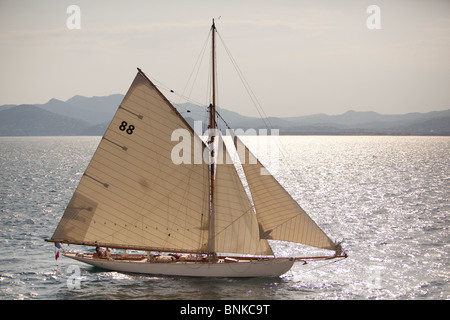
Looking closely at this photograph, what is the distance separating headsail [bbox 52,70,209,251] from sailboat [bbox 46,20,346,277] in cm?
6

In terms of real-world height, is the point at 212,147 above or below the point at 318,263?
above

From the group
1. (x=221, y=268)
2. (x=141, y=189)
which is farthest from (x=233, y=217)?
(x=141, y=189)

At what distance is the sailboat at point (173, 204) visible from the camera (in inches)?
1303

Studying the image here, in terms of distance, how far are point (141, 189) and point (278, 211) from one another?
8778 millimetres

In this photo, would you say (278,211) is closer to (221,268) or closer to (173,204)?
(221,268)

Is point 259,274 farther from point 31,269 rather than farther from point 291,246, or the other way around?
point 31,269

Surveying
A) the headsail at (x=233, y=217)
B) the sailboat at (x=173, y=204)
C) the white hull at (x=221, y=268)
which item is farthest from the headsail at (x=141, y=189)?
the white hull at (x=221, y=268)

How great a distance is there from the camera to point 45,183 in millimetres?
85188

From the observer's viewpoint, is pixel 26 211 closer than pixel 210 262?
No

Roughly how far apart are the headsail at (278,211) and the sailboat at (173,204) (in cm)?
6

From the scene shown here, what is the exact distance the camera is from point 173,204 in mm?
34469

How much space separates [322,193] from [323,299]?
47779mm

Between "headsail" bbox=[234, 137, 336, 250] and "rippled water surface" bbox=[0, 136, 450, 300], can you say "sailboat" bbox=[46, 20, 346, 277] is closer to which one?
"headsail" bbox=[234, 137, 336, 250]
